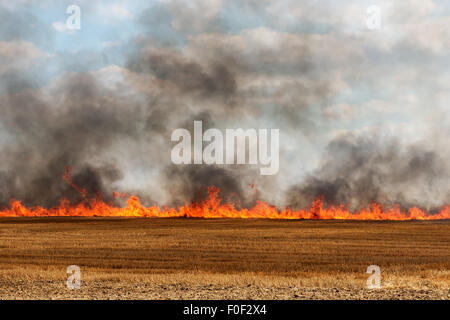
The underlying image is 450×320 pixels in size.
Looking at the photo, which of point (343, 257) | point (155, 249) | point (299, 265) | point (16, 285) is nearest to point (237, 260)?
point (299, 265)

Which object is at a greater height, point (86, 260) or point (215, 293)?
point (86, 260)

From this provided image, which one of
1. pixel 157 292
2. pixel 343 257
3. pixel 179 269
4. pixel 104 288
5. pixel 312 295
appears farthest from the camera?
pixel 343 257

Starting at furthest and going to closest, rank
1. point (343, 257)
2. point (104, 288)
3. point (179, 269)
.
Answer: point (343, 257), point (179, 269), point (104, 288)

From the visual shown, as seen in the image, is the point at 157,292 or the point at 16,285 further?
the point at 16,285

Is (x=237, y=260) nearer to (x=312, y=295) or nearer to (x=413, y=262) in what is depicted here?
(x=413, y=262)

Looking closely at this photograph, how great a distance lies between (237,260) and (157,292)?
22.5m

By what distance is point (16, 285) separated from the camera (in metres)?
18.9

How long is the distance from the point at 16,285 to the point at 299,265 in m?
20.4

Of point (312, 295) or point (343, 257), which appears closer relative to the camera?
point (312, 295)

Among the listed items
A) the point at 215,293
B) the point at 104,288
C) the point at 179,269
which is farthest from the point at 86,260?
the point at 215,293
